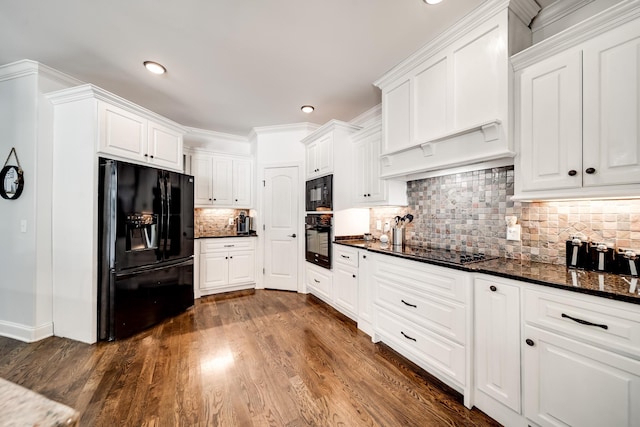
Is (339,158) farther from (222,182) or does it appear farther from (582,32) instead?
(582,32)

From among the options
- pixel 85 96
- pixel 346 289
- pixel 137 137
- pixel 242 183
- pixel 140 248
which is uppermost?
pixel 85 96

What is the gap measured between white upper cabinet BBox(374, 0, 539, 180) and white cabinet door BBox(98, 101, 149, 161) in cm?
273

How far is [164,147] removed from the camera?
3.08 m

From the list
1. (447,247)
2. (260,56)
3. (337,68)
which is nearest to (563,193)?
(447,247)

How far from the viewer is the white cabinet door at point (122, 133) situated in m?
2.46

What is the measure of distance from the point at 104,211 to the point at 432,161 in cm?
312

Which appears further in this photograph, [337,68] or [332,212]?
[332,212]

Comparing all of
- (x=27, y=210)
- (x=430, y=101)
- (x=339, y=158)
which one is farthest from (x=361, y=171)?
(x=27, y=210)

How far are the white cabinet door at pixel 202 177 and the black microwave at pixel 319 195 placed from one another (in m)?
1.67

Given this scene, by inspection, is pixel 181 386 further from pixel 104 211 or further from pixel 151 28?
pixel 151 28

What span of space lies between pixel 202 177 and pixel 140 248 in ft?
5.81

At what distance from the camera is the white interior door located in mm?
4004

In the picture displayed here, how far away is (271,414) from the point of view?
1.57 m

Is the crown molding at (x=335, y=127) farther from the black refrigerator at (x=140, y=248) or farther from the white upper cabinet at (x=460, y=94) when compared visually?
the black refrigerator at (x=140, y=248)
